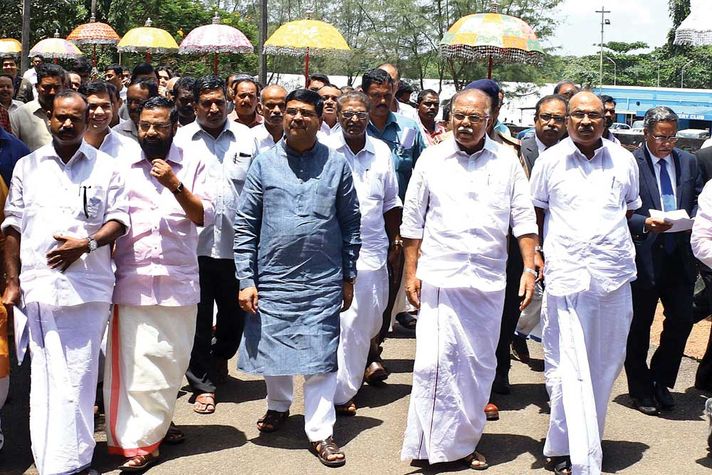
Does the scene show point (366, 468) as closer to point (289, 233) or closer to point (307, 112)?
point (289, 233)

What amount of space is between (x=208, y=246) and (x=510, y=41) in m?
5.29

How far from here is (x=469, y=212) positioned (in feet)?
18.6

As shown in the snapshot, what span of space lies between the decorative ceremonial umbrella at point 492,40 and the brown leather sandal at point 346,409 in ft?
16.6

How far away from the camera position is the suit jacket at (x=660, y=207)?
684 cm

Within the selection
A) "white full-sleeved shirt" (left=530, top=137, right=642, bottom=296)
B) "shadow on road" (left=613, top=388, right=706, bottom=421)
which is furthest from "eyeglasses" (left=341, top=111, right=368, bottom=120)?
"shadow on road" (left=613, top=388, right=706, bottom=421)

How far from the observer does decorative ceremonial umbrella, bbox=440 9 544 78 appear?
10830mm

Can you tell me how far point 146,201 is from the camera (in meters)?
5.70

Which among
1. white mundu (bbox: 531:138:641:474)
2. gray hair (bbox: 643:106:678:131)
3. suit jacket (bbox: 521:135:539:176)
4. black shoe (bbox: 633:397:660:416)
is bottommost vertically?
black shoe (bbox: 633:397:660:416)

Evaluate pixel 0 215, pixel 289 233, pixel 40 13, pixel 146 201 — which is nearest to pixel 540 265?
pixel 289 233

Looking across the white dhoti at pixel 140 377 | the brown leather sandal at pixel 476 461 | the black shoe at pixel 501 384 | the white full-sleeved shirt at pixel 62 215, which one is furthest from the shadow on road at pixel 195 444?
the black shoe at pixel 501 384

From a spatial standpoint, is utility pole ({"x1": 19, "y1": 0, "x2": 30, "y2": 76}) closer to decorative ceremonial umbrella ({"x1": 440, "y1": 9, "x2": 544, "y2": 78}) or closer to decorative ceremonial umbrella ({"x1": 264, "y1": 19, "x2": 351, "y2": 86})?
decorative ceremonial umbrella ({"x1": 264, "y1": 19, "x2": 351, "y2": 86})

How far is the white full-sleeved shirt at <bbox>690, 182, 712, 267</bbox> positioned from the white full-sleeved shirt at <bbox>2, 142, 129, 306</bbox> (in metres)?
3.34

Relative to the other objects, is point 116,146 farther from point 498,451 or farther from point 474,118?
point 498,451

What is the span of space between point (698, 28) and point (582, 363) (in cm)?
569
